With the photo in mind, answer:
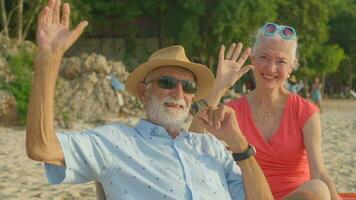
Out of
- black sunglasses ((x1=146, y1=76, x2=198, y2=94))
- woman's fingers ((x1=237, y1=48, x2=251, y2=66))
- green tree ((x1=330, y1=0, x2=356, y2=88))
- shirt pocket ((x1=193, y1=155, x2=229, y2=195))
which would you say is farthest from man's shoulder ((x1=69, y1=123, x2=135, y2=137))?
green tree ((x1=330, y1=0, x2=356, y2=88))

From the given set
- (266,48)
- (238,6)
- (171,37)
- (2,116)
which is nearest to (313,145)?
(266,48)

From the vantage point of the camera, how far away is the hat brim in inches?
120

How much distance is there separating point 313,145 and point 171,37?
2319 cm

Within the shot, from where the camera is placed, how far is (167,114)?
2.99m

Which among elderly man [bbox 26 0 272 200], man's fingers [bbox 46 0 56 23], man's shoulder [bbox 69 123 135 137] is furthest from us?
man's shoulder [bbox 69 123 135 137]

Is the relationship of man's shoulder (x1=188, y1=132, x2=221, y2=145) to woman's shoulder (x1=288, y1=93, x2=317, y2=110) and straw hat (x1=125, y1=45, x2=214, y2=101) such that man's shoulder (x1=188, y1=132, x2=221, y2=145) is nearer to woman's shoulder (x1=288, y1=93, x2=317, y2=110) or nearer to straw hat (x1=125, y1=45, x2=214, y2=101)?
straw hat (x1=125, y1=45, x2=214, y2=101)

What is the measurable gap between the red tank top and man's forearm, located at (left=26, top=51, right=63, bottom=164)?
4.88ft

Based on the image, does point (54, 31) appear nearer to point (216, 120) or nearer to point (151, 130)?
point (151, 130)

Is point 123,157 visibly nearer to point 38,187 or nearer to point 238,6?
point 38,187

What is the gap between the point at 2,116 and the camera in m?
14.7

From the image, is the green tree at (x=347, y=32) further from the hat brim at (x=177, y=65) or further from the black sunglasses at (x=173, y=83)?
the black sunglasses at (x=173, y=83)

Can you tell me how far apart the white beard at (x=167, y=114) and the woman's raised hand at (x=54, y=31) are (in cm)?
62

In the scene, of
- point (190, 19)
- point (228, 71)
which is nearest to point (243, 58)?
point (228, 71)

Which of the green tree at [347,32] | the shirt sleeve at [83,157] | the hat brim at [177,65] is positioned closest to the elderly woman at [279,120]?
the hat brim at [177,65]
